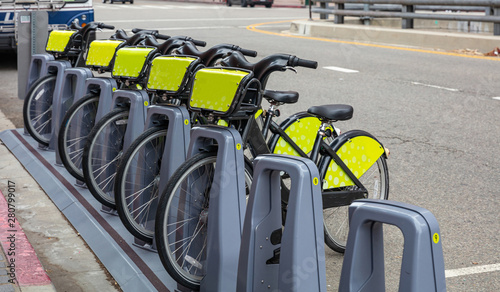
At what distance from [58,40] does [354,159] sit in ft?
12.4

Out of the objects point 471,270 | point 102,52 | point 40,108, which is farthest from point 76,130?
point 471,270

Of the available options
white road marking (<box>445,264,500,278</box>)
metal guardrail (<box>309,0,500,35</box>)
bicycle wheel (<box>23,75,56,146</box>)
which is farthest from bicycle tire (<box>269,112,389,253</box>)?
metal guardrail (<box>309,0,500,35</box>)

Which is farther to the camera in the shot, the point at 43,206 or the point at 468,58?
the point at 468,58

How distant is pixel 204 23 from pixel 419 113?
53.8ft

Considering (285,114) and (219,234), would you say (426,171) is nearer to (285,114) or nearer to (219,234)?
(285,114)

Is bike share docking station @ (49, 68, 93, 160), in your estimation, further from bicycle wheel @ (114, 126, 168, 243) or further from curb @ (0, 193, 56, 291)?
bicycle wheel @ (114, 126, 168, 243)

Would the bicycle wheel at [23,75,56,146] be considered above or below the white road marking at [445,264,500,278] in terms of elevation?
above

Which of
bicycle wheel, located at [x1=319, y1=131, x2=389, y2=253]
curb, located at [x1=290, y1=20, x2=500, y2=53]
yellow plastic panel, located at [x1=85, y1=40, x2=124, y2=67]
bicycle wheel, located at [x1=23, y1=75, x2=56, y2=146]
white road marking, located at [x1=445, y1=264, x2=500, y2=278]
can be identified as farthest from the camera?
curb, located at [x1=290, y1=20, x2=500, y2=53]

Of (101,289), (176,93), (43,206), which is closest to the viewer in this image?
(101,289)

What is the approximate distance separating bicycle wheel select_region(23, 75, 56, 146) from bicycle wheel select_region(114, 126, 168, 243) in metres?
2.74

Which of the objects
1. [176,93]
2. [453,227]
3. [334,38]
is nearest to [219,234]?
[176,93]

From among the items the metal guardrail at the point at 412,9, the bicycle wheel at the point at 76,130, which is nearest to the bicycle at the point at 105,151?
the bicycle wheel at the point at 76,130

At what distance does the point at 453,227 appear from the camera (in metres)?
5.15

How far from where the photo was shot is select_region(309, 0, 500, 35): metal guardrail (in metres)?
16.4
